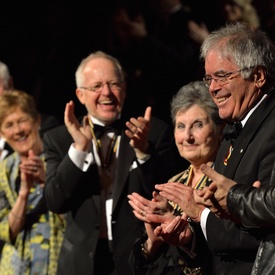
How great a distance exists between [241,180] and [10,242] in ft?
8.04

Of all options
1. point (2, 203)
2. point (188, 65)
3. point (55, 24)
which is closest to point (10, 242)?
point (2, 203)

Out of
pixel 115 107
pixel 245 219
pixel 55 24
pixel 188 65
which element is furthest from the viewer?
pixel 55 24

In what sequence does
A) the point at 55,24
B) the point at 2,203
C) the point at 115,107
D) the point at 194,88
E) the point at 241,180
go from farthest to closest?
the point at 55,24
the point at 2,203
the point at 115,107
the point at 194,88
the point at 241,180

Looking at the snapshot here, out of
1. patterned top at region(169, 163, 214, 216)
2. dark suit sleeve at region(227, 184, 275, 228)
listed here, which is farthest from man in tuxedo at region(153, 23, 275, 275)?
patterned top at region(169, 163, 214, 216)

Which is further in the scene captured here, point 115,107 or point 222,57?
point 115,107

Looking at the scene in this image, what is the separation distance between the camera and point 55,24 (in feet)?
25.3

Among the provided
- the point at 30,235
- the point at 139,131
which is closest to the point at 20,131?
the point at 30,235

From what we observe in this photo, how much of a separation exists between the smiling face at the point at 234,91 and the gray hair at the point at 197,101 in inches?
26.1

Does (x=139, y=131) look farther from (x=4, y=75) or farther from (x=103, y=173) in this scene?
(x=4, y=75)

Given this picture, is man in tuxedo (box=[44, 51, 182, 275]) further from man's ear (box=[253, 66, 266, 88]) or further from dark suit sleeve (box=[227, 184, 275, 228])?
dark suit sleeve (box=[227, 184, 275, 228])

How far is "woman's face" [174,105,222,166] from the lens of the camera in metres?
4.98

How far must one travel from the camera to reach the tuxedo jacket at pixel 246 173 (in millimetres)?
4008

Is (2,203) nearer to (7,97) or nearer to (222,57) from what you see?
(7,97)

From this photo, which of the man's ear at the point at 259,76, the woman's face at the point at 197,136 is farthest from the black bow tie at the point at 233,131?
the woman's face at the point at 197,136
